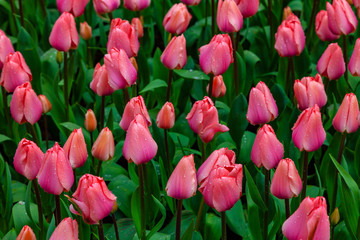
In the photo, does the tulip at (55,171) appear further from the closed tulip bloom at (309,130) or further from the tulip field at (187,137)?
the closed tulip bloom at (309,130)

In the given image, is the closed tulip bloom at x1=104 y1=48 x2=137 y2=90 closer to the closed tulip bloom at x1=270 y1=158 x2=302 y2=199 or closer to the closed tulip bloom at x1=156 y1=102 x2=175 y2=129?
the closed tulip bloom at x1=156 y1=102 x2=175 y2=129

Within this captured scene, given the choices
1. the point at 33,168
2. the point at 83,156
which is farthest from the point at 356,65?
the point at 33,168

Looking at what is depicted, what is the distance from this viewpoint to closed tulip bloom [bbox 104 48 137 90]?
1.73 meters

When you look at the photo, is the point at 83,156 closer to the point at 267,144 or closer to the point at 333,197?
the point at 267,144

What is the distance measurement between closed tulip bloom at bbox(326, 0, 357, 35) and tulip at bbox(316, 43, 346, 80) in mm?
176

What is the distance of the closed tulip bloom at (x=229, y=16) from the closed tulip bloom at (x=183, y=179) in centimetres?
82

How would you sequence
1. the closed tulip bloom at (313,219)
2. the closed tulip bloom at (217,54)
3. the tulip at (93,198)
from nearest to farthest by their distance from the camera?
the closed tulip bloom at (313,219) → the tulip at (93,198) → the closed tulip bloom at (217,54)

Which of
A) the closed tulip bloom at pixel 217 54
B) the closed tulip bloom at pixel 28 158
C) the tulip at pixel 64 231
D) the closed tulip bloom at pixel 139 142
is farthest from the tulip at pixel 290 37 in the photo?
the tulip at pixel 64 231

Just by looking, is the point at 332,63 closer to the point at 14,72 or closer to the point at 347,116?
the point at 347,116

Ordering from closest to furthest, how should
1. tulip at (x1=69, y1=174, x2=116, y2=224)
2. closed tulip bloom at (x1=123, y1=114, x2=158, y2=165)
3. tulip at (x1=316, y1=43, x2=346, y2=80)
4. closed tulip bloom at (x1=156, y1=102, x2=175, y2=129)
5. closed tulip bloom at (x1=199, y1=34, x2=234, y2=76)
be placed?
tulip at (x1=69, y1=174, x2=116, y2=224), closed tulip bloom at (x1=123, y1=114, x2=158, y2=165), closed tulip bloom at (x1=156, y1=102, x2=175, y2=129), closed tulip bloom at (x1=199, y1=34, x2=234, y2=76), tulip at (x1=316, y1=43, x2=346, y2=80)

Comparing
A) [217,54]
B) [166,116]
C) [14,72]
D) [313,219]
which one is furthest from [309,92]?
[14,72]

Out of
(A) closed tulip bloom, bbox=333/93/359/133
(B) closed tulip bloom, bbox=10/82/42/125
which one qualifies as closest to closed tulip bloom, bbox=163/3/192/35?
(B) closed tulip bloom, bbox=10/82/42/125

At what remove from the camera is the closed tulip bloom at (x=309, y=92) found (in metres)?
1.77

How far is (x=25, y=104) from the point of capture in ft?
5.91
